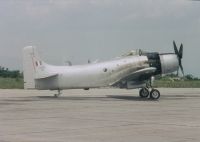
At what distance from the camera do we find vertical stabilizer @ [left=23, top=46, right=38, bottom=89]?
31703 millimetres

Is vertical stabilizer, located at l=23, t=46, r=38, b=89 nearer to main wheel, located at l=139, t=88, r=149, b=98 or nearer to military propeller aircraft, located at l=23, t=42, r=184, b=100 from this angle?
military propeller aircraft, located at l=23, t=42, r=184, b=100

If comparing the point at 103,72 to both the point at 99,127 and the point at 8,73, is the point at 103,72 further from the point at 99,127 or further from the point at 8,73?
the point at 8,73

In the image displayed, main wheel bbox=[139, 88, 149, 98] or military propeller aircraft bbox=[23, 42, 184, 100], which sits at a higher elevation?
military propeller aircraft bbox=[23, 42, 184, 100]

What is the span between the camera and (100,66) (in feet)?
104

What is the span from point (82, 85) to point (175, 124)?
53.3 ft

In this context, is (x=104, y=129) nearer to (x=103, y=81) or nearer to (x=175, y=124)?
(x=175, y=124)

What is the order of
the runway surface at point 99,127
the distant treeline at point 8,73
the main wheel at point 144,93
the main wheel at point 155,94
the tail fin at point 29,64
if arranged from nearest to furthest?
1. the runway surface at point 99,127
2. the main wheel at point 155,94
3. the tail fin at point 29,64
4. the main wheel at point 144,93
5. the distant treeline at point 8,73

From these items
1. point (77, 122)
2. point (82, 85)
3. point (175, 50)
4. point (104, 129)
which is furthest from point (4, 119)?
point (175, 50)

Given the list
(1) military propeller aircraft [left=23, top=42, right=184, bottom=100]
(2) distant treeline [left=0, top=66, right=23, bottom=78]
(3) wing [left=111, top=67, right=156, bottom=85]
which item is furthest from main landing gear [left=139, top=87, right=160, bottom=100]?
(2) distant treeline [left=0, top=66, right=23, bottom=78]

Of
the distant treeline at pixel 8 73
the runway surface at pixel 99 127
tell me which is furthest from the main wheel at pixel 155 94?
the distant treeline at pixel 8 73

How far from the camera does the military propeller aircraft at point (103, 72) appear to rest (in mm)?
31125

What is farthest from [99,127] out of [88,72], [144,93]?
[144,93]

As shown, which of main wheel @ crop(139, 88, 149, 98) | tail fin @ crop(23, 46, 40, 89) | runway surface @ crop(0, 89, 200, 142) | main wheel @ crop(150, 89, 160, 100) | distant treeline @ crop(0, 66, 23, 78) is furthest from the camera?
distant treeline @ crop(0, 66, 23, 78)

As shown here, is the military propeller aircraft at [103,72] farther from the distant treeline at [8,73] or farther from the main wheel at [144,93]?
the distant treeline at [8,73]
